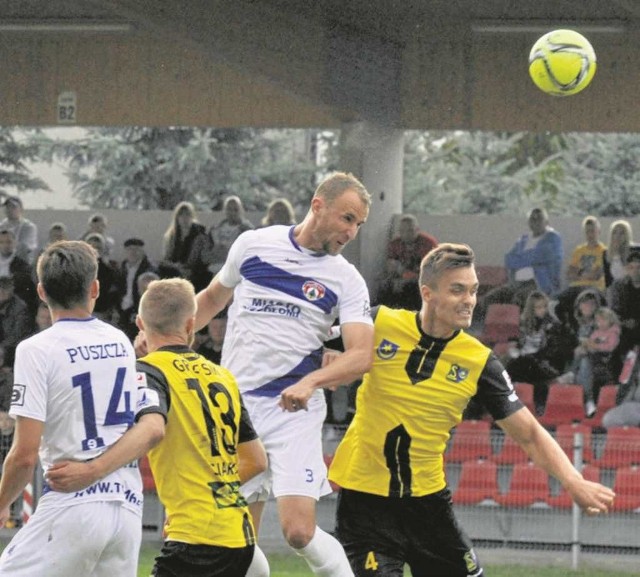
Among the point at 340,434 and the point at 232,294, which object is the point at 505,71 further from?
the point at 232,294

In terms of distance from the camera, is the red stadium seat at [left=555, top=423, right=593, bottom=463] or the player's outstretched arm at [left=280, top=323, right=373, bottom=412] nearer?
the player's outstretched arm at [left=280, top=323, right=373, bottom=412]

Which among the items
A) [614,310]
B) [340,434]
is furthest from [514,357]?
[340,434]

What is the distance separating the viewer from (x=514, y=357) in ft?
49.3

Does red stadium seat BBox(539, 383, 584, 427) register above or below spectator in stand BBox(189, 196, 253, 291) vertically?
below

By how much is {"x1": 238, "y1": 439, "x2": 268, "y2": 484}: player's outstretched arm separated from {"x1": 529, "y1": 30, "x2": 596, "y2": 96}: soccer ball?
7288 millimetres

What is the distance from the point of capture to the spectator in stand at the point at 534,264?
16594 mm

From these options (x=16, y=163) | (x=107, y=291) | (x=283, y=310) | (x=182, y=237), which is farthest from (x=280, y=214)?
(x=16, y=163)

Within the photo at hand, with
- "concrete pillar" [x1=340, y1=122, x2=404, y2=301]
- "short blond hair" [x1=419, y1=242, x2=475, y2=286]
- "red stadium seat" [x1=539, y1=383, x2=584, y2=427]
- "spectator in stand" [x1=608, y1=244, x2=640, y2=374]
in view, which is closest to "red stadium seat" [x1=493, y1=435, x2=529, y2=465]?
"red stadium seat" [x1=539, y1=383, x2=584, y2=427]

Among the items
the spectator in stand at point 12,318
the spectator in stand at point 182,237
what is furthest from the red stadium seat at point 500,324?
the spectator in stand at point 12,318

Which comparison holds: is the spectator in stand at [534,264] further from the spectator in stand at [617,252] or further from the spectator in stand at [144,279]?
the spectator in stand at [144,279]

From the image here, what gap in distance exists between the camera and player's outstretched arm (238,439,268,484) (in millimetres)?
5707

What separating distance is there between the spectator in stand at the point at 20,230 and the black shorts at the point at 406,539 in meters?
11.9

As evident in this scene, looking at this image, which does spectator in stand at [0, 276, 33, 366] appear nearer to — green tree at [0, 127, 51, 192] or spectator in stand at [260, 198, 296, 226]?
spectator in stand at [260, 198, 296, 226]

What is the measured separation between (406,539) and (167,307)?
1638 mm
